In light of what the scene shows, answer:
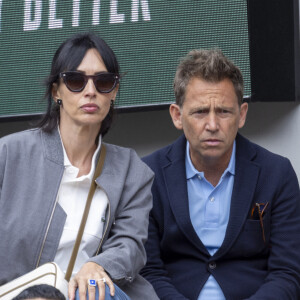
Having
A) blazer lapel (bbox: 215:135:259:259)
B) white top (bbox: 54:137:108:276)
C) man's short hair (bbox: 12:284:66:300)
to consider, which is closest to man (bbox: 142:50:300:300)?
blazer lapel (bbox: 215:135:259:259)

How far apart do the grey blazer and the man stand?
25 centimetres

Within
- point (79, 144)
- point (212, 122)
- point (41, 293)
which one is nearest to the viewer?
point (41, 293)

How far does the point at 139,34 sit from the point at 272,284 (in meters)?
1.57

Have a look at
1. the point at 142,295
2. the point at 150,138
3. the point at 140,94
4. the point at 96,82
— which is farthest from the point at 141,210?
the point at 150,138

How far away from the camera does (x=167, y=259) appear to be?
3520 mm

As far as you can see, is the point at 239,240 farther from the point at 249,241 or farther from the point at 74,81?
the point at 74,81

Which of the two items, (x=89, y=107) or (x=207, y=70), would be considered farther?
(x=207, y=70)

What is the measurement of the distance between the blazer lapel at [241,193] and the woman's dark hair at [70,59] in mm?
742

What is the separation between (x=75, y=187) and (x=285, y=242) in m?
0.98

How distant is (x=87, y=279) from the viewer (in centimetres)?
279

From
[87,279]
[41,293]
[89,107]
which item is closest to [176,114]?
[89,107]

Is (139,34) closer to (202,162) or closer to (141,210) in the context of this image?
(202,162)

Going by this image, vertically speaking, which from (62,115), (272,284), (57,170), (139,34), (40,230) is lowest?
(272,284)

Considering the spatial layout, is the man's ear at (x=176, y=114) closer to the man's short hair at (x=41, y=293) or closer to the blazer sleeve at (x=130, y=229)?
the blazer sleeve at (x=130, y=229)
